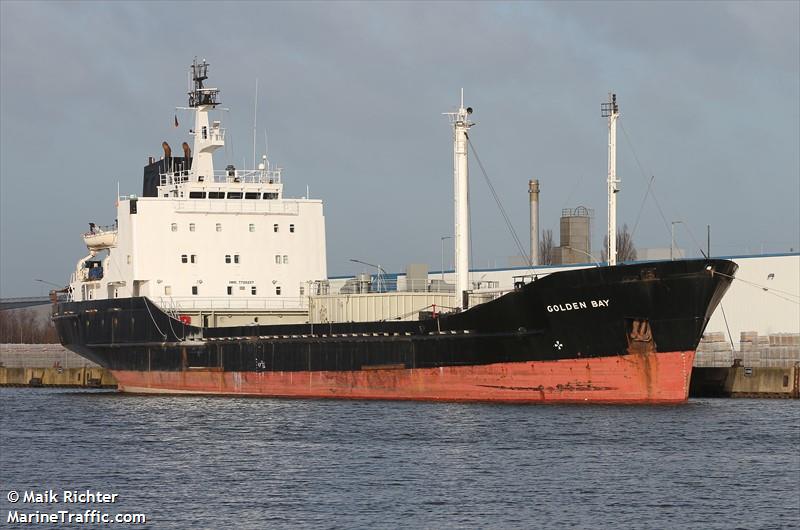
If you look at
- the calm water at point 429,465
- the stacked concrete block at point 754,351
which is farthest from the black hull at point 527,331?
the stacked concrete block at point 754,351

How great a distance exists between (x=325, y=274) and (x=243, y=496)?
23448 millimetres

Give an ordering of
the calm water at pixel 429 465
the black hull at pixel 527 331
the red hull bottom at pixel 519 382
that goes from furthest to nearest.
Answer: the red hull bottom at pixel 519 382 → the black hull at pixel 527 331 → the calm water at pixel 429 465

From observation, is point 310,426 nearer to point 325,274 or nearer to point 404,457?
point 404,457

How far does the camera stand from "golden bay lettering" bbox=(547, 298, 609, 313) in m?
33.1

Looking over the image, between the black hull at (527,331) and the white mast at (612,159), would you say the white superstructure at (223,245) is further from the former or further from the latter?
the white mast at (612,159)

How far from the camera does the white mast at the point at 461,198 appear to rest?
37.6 metres

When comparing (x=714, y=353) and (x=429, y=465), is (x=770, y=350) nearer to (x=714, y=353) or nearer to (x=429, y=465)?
(x=714, y=353)

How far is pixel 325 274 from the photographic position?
45.6 metres

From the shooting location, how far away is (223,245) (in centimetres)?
4462

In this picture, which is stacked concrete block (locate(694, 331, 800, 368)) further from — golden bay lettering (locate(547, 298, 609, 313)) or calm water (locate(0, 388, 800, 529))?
golden bay lettering (locate(547, 298, 609, 313))

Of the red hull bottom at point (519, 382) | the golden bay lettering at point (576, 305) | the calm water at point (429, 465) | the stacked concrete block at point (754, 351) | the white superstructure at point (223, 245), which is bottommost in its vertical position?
the calm water at point (429, 465)

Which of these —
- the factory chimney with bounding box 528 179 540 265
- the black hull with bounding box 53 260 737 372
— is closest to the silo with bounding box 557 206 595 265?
the factory chimney with bounding box 528 179 540 265

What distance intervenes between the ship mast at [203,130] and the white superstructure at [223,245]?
573mm

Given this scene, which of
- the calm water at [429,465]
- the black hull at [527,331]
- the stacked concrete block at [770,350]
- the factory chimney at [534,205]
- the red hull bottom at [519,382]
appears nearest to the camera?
the calm water at [429,465]
